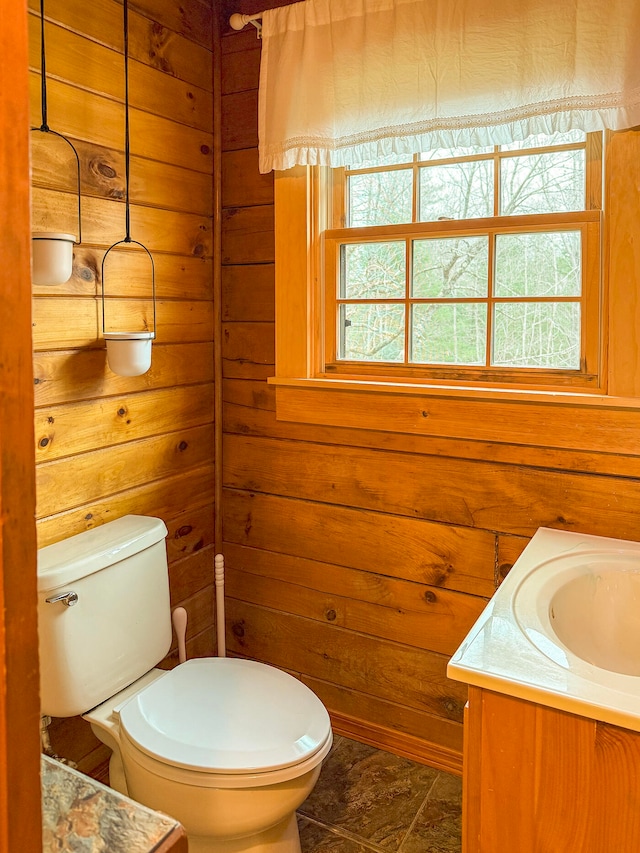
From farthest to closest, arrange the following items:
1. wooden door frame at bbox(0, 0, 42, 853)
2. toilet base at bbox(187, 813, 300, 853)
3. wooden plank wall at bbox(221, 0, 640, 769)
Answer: wooden plank wall at bbox(221, 0, 640, 769) → toilet base at bbox(187, 813, 300, 853) → wooden door frame at bbox(0, 0, 42, 853)

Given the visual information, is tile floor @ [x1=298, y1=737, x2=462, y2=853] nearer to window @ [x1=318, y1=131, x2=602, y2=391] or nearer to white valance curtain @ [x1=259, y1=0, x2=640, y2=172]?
window @ [x1=318, y1=131, x2=602, y2=391]

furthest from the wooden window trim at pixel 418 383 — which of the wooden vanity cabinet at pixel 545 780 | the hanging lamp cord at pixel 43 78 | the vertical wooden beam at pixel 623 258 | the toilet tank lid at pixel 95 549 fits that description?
the wooden vanity cabinet at pixel 545 780

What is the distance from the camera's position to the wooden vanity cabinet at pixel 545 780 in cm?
96

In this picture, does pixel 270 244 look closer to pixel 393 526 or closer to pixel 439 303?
pixel 439 303

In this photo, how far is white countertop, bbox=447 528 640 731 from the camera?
97 centimetres

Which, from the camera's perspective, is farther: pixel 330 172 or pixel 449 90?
pixel 330 172

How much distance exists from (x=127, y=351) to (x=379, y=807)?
1.40m

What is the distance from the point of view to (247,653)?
2311 millimetres

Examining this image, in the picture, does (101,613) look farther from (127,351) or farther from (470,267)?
(470,267)

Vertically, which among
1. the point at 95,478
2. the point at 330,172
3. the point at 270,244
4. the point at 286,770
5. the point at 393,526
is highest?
the point at 330,172

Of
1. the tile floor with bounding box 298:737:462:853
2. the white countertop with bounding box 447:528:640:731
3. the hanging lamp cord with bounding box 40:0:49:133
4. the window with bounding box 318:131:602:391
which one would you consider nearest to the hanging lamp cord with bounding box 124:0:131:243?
the hanging lamp cord with bounding box 40:0:49:133

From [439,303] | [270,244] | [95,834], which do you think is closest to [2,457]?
[95,834]

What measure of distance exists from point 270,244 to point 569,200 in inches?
34.7

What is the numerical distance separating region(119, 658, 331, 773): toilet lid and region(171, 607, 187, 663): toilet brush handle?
225mm
